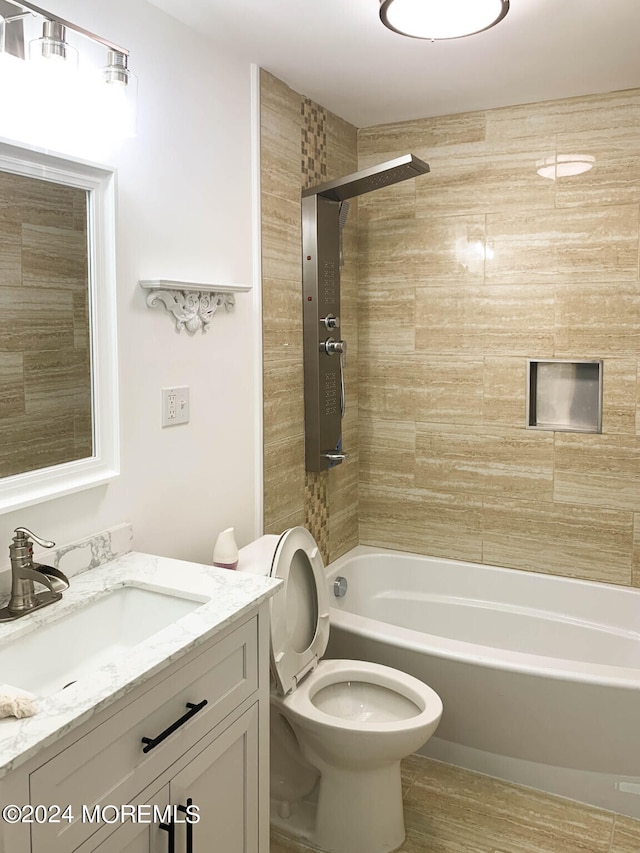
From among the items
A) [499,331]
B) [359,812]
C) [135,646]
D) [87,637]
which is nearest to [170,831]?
[135,646]

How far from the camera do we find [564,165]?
3.06 metres

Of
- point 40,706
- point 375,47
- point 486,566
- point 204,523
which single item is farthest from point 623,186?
point 40,706

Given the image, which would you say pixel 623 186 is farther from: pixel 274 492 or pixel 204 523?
Result: pixel 204 523

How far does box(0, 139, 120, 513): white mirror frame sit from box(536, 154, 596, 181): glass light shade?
1.91 meters

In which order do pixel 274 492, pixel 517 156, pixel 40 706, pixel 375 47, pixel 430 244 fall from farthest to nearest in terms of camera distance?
pixel 430 244
pixel 517 156
pixel 274 492
pixel 375 47
pixel 40 706

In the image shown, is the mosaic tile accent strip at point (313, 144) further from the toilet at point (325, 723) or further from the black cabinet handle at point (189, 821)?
the black cabinet handle at point (189, 821)

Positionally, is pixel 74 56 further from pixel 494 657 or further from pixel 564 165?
pixel 494 657

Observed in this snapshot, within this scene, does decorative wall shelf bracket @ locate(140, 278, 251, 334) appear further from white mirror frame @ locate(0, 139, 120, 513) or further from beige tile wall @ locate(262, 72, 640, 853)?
beige tile wall @ locate(262, 72, 640, 853)

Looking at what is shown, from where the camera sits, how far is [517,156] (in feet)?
10.3

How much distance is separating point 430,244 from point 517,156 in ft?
1.69

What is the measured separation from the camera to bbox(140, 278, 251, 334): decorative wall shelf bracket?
7.07ft

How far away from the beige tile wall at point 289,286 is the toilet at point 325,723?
0.49 metres

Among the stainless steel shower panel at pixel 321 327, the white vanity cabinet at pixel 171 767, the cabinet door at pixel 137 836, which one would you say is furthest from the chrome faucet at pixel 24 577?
the stainless steel shower panel at pixel 321 327

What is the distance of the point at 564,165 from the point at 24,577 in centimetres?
261
